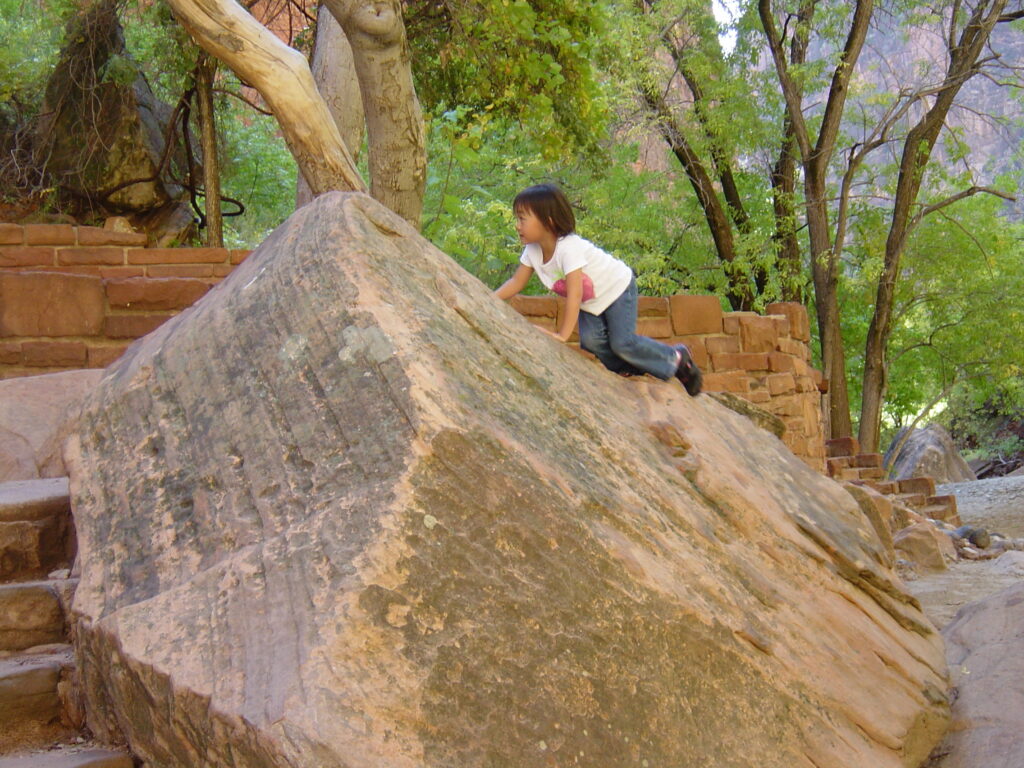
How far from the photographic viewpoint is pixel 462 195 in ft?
56.4

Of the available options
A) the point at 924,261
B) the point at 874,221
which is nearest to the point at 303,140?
the point at 874,221

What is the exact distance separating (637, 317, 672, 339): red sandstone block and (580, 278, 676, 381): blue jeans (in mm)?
2012

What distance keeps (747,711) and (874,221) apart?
1275 cm

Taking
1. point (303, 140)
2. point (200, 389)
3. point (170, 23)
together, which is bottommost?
point (200, 389)

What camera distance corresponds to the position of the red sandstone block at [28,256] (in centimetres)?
593

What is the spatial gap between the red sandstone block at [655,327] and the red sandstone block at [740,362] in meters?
0.41

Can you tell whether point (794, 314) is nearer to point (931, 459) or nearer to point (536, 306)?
point (536, 306)

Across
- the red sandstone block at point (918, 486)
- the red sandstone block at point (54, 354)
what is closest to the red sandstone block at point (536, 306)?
the red sandstone block at point (54, 354)

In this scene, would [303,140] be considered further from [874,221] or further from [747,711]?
[874,221]

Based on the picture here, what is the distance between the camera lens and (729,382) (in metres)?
6.75

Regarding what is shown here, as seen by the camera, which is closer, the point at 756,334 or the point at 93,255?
the point at 93,255

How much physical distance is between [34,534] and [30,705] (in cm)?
70

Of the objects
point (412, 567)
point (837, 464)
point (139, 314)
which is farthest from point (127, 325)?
point (837, 464)

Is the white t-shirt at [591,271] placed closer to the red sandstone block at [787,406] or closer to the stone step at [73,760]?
the stone step at [73,760]
